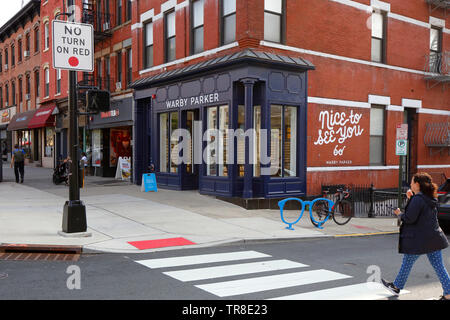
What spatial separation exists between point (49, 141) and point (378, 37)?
2284cm

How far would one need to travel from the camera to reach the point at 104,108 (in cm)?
1020

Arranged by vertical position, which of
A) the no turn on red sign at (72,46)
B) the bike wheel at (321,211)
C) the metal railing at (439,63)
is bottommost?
the bike wheel at (321,211)

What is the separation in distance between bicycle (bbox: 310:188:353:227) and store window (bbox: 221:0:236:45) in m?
6.43

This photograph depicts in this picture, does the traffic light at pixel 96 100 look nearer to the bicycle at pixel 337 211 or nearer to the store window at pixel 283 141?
the bicycle at pixel 337 211

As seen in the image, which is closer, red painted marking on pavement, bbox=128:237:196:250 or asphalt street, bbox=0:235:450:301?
asphalt street, bbox=0:235:450:301

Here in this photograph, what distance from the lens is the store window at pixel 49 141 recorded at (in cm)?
3081

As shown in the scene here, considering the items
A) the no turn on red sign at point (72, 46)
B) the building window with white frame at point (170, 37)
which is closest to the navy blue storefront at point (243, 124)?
the building window with white frame at point (170, 37)

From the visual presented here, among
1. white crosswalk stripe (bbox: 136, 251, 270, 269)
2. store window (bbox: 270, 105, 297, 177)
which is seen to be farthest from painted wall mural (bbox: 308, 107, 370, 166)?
white crosswalk stripe (bbox: 136, 251, 270, 269)

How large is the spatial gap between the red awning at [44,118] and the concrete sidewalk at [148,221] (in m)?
12.6

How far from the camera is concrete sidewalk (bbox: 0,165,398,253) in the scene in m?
9.50

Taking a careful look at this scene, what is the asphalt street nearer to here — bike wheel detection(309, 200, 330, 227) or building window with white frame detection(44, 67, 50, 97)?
bike wheel detection(309, 200, 330, 227)

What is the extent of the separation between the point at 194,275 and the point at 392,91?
14.9m

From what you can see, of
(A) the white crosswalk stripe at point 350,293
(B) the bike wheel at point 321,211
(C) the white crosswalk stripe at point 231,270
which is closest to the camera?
(A) the white crosswalk stripe at point 350,293
